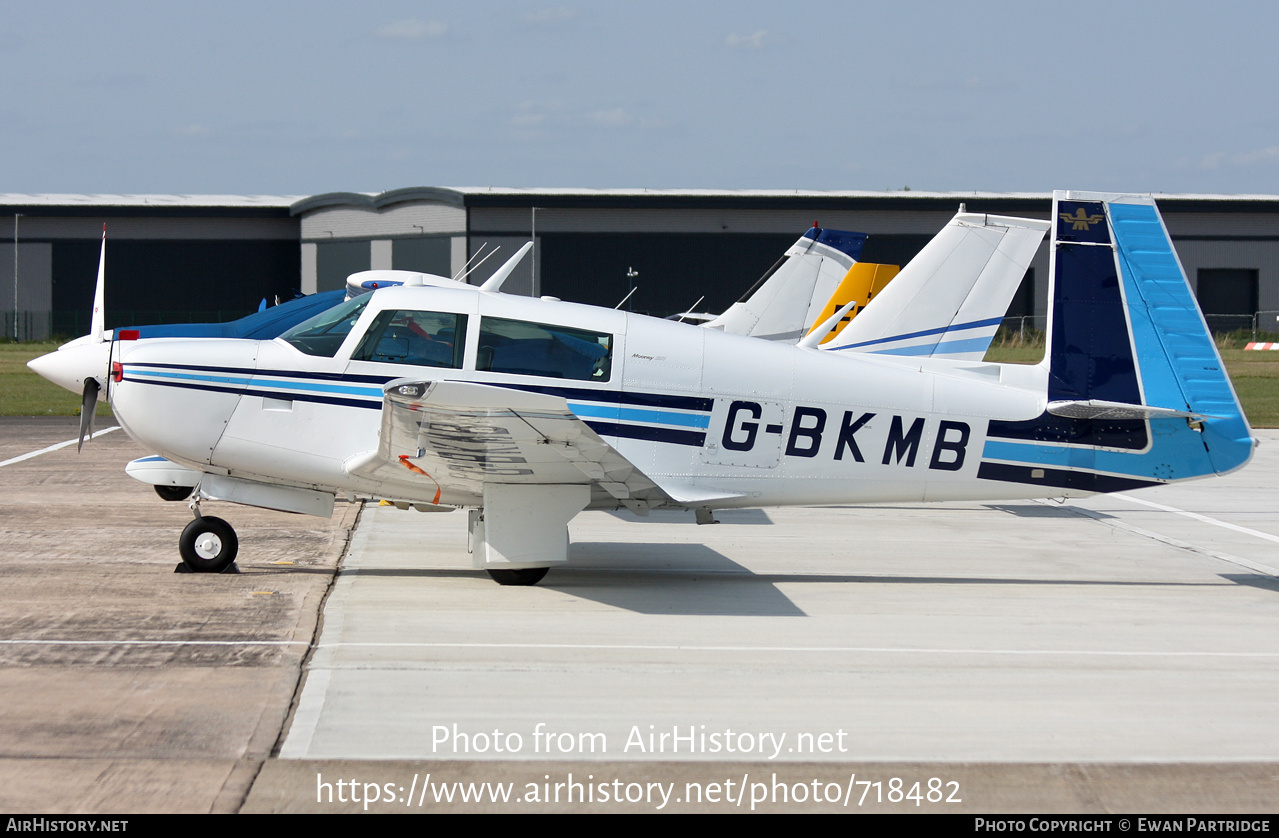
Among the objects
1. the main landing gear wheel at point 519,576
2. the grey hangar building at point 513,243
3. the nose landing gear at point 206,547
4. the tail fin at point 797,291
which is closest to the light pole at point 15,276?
the grey hangar building at point 513,243

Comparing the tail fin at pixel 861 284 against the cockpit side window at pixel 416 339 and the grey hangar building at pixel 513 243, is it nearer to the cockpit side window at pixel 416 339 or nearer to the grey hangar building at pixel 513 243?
the cockpit side window at pixel 416 339

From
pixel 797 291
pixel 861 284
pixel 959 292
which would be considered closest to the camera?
pixel 959 292

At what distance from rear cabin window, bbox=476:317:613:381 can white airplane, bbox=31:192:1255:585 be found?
0.6 inches

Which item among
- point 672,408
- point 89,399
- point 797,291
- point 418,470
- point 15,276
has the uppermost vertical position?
point 15,276

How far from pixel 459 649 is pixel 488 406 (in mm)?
1426

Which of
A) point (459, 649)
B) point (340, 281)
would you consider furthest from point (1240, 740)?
point (340, 281)

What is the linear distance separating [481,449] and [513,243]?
47773 mm

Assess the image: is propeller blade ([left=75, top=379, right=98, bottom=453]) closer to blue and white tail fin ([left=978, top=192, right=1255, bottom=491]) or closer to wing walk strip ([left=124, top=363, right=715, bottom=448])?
wing walk strip ([left=124, top=363, right=715, bottom=448])

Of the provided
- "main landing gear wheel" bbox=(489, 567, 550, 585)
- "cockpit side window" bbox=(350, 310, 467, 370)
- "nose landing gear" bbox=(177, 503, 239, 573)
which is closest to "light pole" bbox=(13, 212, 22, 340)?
"nose landing gear" bbox=(177, 503, 239, 573)

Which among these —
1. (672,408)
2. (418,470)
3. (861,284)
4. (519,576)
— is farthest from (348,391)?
(861,284)

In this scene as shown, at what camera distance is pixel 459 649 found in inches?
266

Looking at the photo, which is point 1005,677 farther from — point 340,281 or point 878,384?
point 340,281

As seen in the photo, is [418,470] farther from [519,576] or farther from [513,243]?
[513,243]

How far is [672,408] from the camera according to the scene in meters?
8.38
